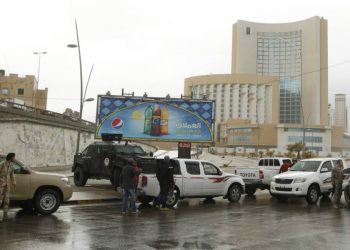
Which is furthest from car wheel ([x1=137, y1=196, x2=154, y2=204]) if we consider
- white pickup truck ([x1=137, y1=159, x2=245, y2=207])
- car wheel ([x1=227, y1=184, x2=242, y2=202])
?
car wheel ([x1=227, y1=184, x2=242, y2=202])

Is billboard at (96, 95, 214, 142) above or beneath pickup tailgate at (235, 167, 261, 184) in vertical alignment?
above

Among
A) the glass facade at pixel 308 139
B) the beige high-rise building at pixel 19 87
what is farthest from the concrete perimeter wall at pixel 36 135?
the glass facade at pixel 308 139

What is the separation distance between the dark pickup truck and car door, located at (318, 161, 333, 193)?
7684 millimetres

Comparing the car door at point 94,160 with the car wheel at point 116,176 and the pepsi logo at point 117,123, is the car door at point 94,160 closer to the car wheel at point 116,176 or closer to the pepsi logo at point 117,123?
the car wheel at point 116,176

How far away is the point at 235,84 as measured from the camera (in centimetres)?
18438

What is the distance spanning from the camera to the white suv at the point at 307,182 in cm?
1733

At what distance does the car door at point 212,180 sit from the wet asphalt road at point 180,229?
49.8 inches

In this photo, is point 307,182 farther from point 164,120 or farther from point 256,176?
point 164,120

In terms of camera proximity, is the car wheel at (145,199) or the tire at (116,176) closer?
the car wheel at (145,199)

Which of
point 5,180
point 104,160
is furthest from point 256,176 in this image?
point 5,180

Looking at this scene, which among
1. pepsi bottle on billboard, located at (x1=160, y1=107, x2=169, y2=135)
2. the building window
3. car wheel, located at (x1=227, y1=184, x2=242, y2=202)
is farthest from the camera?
the building window

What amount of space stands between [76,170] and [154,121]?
8.82m

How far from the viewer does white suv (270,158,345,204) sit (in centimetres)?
1733

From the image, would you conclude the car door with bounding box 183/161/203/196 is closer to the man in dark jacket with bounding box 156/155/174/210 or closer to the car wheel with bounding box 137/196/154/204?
the car wheel with bounding box 137/196/154/204
